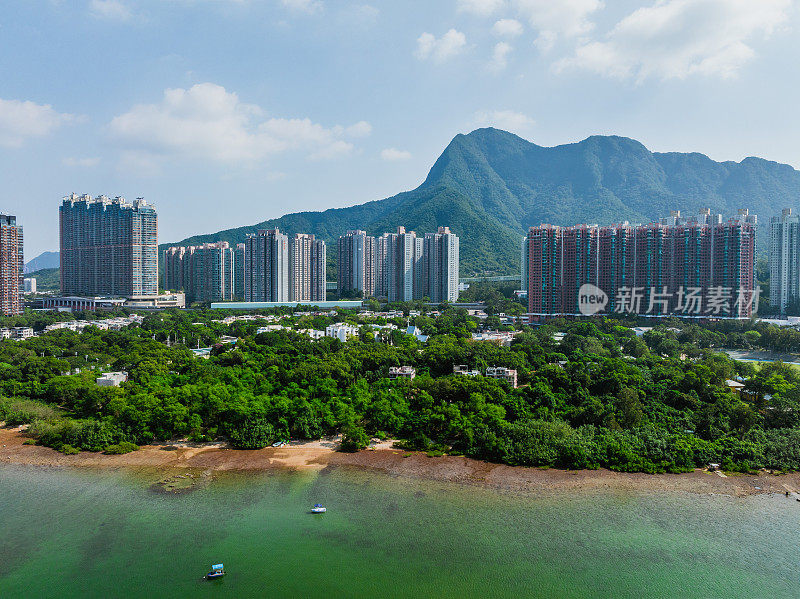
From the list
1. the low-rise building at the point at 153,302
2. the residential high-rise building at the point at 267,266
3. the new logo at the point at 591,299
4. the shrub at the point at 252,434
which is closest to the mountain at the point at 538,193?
the residential high-rise building at the point at 267,266

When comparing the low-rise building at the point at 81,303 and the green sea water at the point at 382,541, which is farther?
the low-rise building at the point at 81,303

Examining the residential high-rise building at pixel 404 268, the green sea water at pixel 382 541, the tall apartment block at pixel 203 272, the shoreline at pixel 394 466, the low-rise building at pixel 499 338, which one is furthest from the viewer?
the tall apartment block at pixel 203 272

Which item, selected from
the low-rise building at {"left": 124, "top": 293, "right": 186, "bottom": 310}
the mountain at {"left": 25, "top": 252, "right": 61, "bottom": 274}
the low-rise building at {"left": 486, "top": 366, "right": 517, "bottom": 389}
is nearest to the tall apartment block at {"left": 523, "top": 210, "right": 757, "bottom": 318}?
the low-rise building at {"left": 486, "top": 366, "right": 517, "bottom": 389}

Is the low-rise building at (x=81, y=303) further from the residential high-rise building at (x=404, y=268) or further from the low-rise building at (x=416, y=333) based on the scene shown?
the low-rise building at (x=416, y=333)

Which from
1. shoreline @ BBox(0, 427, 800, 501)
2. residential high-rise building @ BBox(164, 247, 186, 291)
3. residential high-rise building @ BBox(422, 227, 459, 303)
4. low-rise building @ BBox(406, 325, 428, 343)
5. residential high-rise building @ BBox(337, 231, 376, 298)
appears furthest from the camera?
residential high-rise building @ BBox(164, 247, 186, 291)

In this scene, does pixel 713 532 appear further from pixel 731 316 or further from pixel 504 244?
pixel 504 244

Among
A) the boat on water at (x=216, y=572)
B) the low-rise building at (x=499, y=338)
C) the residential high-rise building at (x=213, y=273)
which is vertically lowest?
the boat on water at (x=216, y=572)

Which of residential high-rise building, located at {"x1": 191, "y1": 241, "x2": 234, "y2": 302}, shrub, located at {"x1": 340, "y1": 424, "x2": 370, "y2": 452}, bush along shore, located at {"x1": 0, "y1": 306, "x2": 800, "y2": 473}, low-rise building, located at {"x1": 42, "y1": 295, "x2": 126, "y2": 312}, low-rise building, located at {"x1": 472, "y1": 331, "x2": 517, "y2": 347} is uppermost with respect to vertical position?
residential high-rise building, located at {"x1": 191, "y1": 241, "x2": 234, "y2": 302}

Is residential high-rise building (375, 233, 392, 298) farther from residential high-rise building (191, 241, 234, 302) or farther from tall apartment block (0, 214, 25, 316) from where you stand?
tall apartment block (0, 214, 25, 316)
